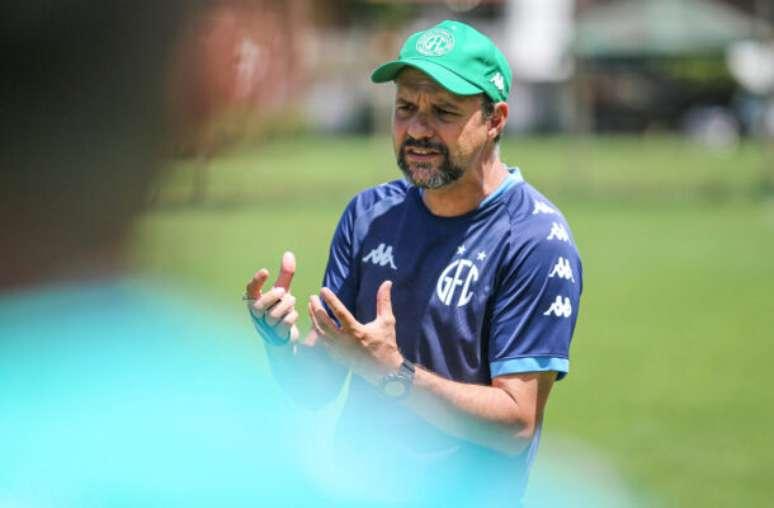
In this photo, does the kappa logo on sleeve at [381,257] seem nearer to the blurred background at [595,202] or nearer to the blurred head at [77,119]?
the blurred background at [595,202]

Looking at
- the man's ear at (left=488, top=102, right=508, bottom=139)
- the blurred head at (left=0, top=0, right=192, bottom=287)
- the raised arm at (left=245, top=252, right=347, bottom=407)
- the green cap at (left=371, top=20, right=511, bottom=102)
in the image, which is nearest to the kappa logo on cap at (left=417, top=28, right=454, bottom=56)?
the green cap at (left=371, top=20, right=511, bottom=102)

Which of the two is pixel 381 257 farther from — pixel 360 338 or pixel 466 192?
pixel 360 338

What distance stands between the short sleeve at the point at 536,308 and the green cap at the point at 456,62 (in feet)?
1.42

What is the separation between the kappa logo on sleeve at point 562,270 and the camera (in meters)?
3.39

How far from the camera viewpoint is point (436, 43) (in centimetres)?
351

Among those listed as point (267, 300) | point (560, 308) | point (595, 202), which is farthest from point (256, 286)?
point (595, 202)

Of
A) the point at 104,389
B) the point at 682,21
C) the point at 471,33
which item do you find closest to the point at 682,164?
the point at 682,21

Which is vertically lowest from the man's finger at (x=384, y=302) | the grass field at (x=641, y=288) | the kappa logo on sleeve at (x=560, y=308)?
the grass field at (x=641, y=288)

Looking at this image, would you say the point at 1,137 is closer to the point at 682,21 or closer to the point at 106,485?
the point at 106,485

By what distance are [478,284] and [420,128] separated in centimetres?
48

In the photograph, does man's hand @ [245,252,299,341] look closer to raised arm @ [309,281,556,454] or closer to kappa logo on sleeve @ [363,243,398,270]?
raised arm @ [309,281,556,454]

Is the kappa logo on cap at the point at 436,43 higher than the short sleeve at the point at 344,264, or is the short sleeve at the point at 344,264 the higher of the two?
the kappa logo on cap at the point at 436,43

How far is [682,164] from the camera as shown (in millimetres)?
36531

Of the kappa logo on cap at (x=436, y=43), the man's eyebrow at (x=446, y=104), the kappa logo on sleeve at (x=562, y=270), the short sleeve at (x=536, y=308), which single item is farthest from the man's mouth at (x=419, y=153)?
the kappa logo on sleeve at (x=562, y=270)
